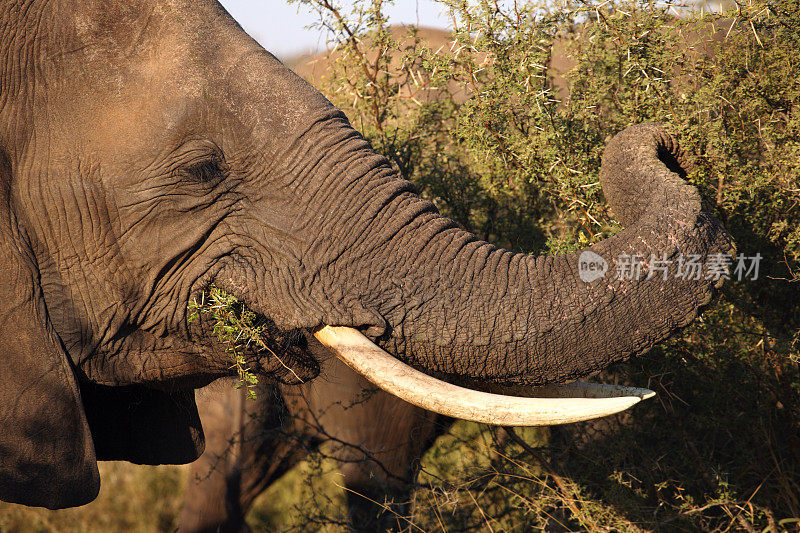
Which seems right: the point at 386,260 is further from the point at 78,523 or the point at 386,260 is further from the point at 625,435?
the point at 78,523

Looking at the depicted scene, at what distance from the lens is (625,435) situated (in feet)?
14.5

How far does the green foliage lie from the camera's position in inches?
102

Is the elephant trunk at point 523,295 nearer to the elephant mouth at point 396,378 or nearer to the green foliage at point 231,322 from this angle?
the elephant mouth at point 396,378

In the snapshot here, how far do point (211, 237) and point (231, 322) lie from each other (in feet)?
0.95

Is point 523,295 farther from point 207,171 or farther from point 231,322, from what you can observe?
point 207,171

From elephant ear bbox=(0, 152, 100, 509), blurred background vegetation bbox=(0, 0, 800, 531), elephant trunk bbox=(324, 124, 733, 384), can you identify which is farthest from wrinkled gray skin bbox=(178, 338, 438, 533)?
elephant trunk bbox=(324, 124, 733, 384)

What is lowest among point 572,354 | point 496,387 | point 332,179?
point 496,387

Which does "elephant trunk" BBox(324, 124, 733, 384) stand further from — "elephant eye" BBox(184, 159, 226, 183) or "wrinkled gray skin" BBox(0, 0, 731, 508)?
"elephant eye" BBox(184, 159, 226, 183)

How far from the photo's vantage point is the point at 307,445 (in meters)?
5.56

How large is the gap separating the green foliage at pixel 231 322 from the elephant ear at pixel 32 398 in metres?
0.48

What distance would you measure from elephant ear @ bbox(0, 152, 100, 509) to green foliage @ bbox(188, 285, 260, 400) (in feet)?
1.56

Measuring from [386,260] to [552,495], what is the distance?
2257 millimetres

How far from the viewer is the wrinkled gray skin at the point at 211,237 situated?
2.50m

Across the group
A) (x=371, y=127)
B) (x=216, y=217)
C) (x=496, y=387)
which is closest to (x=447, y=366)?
(x=496, y=387)
